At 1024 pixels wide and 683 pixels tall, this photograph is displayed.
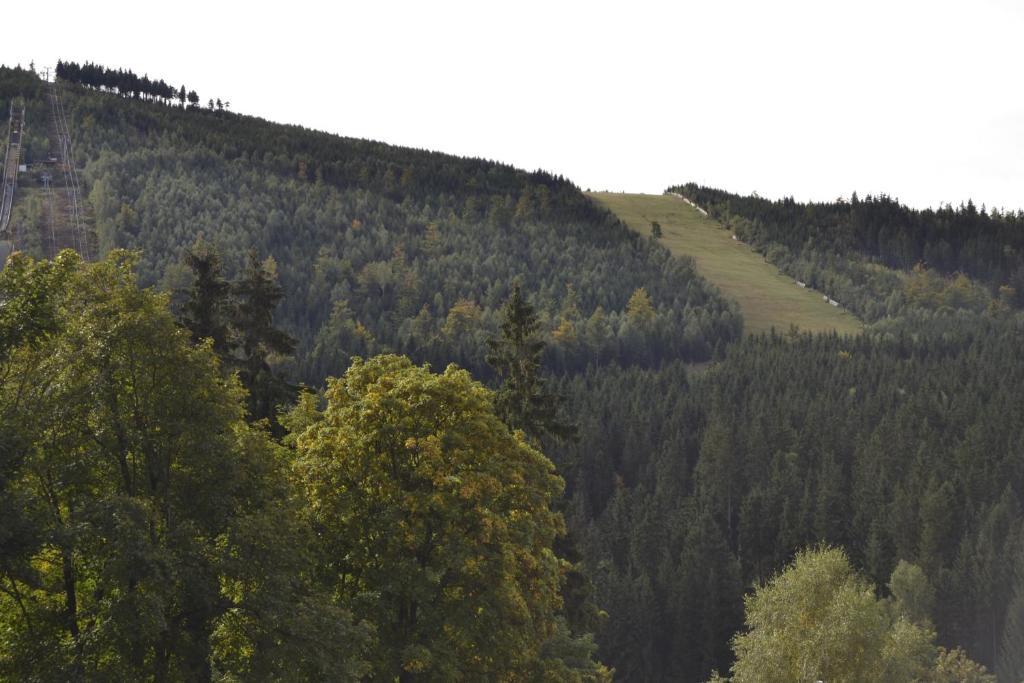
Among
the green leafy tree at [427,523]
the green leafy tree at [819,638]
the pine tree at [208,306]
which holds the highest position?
the pine tree at [208,306]

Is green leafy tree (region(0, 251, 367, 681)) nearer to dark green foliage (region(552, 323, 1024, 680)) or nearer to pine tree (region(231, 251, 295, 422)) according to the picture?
pine tree (region(231, 251, 295, 422))

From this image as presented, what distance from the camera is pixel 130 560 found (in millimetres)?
24391

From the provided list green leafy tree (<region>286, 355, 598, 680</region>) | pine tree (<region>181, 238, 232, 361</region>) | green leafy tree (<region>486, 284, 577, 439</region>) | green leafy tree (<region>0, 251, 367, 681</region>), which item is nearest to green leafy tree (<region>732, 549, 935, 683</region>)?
green leafy tree (<region>486, 284, 577, 439</region>)

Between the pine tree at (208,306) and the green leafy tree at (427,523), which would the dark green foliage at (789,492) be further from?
the green leafy tree at (427,523)

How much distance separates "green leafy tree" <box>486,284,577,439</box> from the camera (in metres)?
50.2

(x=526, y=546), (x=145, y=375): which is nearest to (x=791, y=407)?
(x=526, y=546)

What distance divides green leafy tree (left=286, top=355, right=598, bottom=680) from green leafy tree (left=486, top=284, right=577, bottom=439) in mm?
13109

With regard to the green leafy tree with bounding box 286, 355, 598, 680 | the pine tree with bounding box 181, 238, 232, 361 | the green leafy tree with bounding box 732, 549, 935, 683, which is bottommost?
the green leafy tree with bounding box 732, 549, 935, 683

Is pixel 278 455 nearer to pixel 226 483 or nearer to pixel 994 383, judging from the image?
pixel 226 483

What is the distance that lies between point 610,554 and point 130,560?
10795 centimetres

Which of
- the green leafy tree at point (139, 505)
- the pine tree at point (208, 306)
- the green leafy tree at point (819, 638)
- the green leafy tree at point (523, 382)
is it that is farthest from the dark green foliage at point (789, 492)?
the green leafy tree at point (139, 505)

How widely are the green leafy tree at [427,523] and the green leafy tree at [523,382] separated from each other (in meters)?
13.1

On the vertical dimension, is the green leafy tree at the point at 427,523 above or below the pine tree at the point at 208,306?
below

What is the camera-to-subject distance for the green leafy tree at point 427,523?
110 ft
